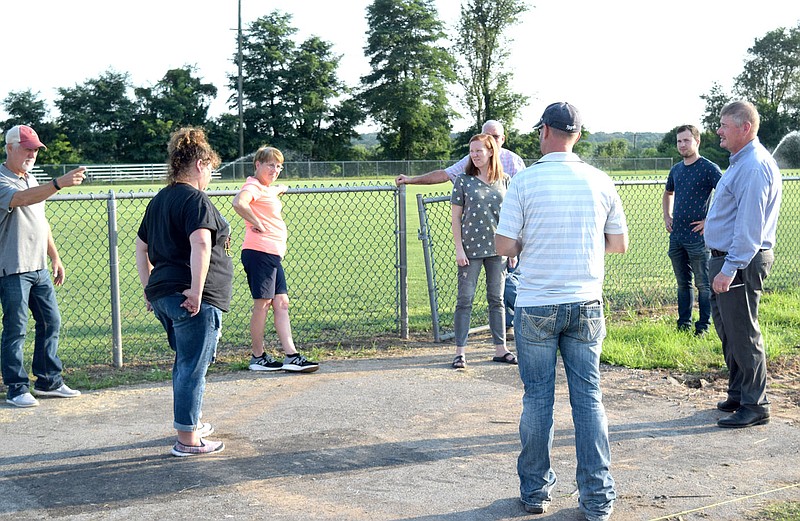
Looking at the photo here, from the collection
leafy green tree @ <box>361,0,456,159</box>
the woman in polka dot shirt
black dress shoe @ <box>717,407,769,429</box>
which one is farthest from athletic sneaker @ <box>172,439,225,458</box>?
leafy green tree @ <box>361,0,456,159</box>

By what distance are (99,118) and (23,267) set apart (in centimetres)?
5398

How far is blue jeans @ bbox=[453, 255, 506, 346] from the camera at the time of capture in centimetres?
736

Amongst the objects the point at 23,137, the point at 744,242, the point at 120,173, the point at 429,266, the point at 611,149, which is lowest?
the point at 429,266

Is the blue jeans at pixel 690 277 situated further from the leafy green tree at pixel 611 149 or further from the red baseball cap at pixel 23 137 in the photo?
the leafy green tree at pixel 611 149

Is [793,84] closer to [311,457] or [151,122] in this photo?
[151,122]

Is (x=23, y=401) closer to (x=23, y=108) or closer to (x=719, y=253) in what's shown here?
(x=719, y=253)

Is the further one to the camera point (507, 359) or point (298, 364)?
point (507, 359)

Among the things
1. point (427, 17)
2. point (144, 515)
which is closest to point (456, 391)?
point (144, 515)

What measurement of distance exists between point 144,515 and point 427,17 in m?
67.9

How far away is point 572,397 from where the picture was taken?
4309 millimetres

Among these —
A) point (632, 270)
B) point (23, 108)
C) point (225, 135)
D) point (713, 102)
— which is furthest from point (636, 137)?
point (632, 270)

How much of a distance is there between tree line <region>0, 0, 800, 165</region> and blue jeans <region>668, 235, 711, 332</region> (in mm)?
49890

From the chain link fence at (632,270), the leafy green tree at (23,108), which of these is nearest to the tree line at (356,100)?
the leafy green tree at (23,108)

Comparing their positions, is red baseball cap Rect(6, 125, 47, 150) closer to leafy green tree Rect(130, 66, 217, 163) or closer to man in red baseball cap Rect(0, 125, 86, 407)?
man in red baseball cap Rect(0, 125, 86, 407)
